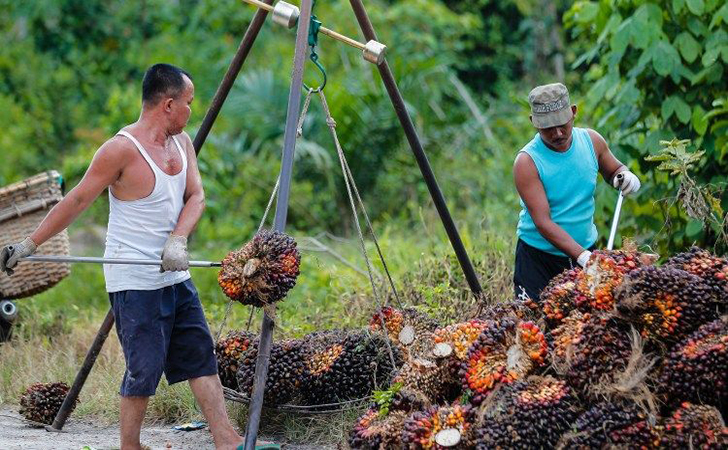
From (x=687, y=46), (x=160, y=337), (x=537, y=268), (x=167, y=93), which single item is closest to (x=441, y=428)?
(x=160, y=337)

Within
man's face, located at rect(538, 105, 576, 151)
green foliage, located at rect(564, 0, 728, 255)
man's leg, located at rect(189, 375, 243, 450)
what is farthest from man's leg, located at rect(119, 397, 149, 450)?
green foliage, located at rect(564, 0, 728, 255)

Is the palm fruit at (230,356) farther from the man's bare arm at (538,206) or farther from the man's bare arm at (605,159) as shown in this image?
the man's bare arm at (605,159)

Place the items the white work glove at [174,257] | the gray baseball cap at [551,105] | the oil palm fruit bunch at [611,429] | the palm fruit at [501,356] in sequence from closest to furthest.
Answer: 1. the oil palm fruit bunch at [611,429]
2. the palm fruit at [501,356]
3. the white work glove at [174,257]
4. the gray baseball cap at [551,105]

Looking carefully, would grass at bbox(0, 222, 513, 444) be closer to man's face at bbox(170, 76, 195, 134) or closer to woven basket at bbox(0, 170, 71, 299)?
woven basket at bbox(0, 170, 71, 299)

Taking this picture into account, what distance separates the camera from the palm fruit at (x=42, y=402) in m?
5.27

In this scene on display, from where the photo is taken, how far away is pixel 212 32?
42.7ft

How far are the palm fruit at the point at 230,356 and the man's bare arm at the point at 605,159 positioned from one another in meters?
1.92

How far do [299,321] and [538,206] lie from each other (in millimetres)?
2090

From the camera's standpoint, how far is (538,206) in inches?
180

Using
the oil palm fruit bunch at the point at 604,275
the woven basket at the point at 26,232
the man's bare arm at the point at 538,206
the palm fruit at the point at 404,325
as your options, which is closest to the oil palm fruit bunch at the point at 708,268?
the oil palm fruit bunch at the point at 604,275

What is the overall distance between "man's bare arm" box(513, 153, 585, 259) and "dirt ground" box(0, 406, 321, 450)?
1.44m

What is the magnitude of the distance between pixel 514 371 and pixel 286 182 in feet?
3.94

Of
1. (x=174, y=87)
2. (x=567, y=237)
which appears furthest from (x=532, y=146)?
(x=174, y=87)

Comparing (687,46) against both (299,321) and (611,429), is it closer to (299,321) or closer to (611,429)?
(299,321)
